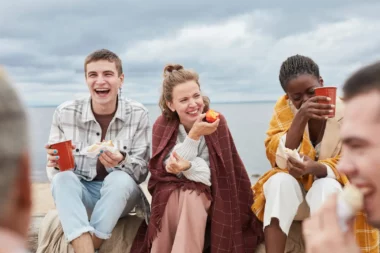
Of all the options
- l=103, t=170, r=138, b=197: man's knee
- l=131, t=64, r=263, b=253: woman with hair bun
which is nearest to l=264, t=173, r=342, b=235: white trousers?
l=131, t=64, r=263, b=253: woman with hair bun

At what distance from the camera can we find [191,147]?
381cm

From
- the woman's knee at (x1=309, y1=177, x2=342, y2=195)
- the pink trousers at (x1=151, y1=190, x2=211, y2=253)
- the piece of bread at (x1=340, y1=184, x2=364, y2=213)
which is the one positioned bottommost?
the pink trousers at (x1=151, y1=190, x2=211, y2=253)

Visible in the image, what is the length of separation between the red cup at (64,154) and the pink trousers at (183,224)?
78cm

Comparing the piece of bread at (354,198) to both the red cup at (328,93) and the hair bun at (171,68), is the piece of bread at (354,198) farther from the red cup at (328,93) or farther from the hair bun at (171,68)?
the hair bun at (171,68)

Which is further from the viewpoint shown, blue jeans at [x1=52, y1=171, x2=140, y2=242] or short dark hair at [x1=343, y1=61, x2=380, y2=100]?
blue jeans at [x1=52, y1=171, x2=140, y2=242]

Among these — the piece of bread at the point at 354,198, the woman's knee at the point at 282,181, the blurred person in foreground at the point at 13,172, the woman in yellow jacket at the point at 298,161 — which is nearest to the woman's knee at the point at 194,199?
the woman in yellow jacket at the point at 298,161

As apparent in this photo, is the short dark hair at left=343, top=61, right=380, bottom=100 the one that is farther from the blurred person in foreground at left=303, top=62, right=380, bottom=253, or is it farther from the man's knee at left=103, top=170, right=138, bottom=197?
the man's knee at left=103, top=170, right=138, bottom=197

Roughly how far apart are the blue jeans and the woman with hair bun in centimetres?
24

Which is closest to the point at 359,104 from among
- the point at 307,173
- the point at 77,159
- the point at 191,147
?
the point at 307,173

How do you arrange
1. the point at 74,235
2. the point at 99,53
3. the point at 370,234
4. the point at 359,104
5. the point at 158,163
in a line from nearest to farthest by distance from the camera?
the point at 359,104, the point at 370,234, the point at 74,235, the point at 158,163, the point at 99,53

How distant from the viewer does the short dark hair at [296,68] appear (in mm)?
3729

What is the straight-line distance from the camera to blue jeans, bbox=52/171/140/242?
12.1ft

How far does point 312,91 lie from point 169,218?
138 cm

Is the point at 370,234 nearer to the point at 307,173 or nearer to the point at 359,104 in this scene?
the point at 307,173
